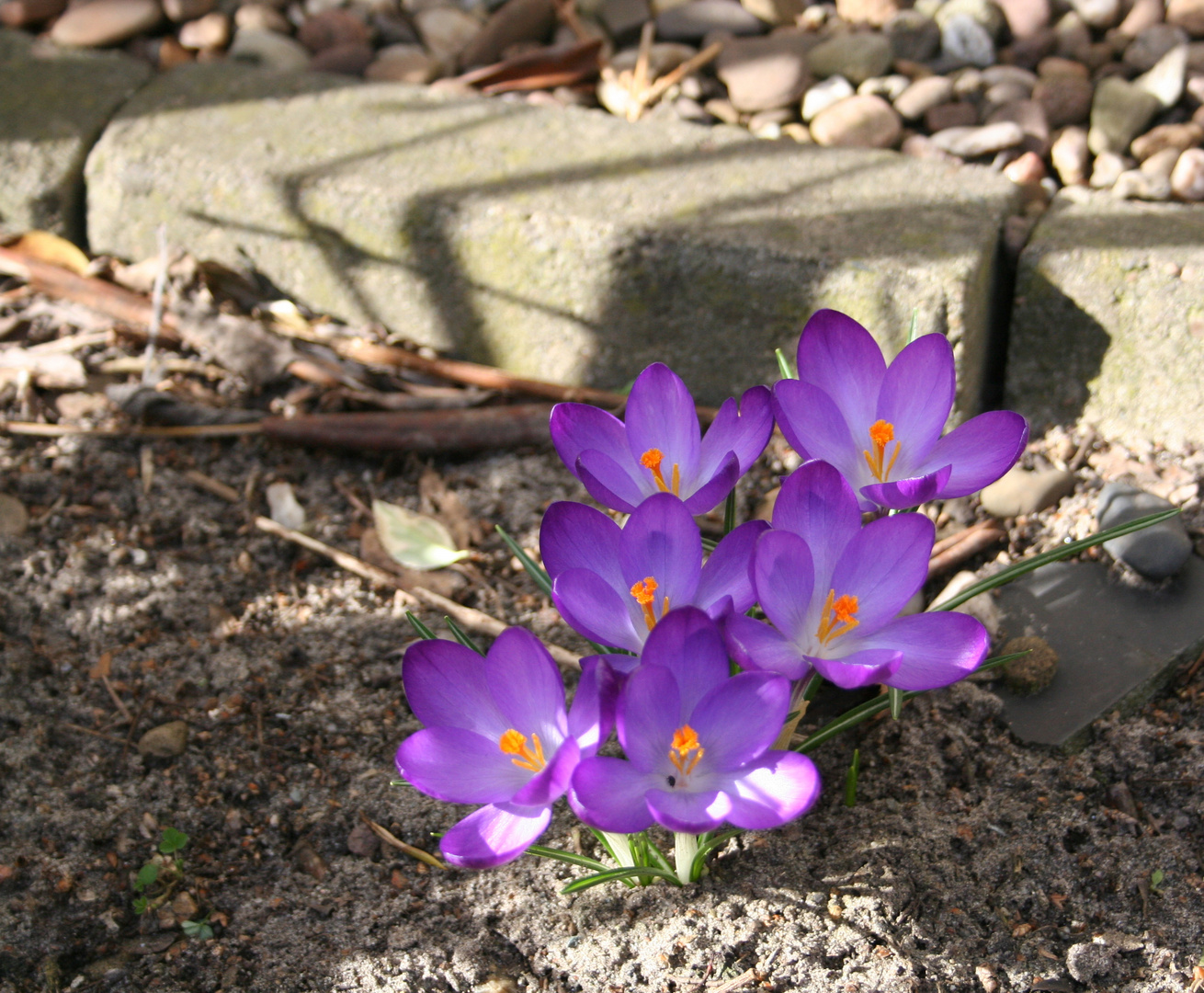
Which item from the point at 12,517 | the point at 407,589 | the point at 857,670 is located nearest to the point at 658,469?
the point at 857,670

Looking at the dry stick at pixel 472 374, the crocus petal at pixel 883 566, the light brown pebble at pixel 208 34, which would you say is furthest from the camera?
the light brown pebble at pixel 208 34

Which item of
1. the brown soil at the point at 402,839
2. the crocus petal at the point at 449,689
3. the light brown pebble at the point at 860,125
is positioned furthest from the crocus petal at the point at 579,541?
the light brown pebble at the point at 860,125

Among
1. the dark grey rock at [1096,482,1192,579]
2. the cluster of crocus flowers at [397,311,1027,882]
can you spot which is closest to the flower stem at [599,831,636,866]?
the cluster of crocus flowers at [397,311,1027,882]

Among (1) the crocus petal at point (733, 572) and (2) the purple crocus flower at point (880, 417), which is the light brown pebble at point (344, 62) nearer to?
(2) the purple crocus flower at point (880, 417)

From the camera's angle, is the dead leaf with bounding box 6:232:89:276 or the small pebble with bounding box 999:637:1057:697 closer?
the small pebble with bounding box 999:637:1057:697

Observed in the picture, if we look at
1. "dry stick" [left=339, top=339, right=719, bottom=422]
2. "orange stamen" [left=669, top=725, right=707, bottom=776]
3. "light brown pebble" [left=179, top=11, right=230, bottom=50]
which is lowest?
"dry stick" [left=339, top=339, right=719, bottom=422]

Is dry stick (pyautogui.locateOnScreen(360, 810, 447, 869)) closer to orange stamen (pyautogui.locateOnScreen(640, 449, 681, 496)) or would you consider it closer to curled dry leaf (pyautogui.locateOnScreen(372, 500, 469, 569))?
curled dry leaf (pyautogui.locateOnScreen(372, 500, 469, 569))

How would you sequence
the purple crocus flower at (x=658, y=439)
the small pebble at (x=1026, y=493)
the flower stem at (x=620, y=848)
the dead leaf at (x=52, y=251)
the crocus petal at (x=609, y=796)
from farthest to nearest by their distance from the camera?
the dead leaf at (x=52, y=251) < the small pebble at (x=1026, y=493) < the flower stem at (x=620, y=848) < the purple crocus flower at (x=658, y=439) < the crocus petal at (x=609, y=796)
